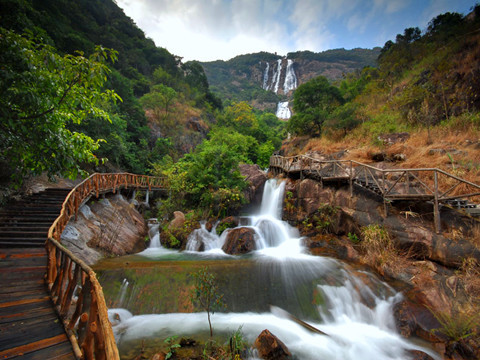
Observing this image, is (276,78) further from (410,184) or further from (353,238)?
(353,238)

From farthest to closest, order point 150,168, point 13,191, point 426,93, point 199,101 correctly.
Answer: point 199,101, point 150,168, point 426,93, point 13,191

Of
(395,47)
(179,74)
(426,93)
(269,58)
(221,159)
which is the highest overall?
(269,58)

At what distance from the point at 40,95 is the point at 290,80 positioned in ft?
331

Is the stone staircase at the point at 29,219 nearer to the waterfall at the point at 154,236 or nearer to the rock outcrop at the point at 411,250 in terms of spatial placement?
the waterfall at the point at 154,236

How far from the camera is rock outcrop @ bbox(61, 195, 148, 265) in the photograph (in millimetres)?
7762

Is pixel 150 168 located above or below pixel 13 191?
above

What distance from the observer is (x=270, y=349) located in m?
4.10

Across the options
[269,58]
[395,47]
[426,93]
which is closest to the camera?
[426,93]

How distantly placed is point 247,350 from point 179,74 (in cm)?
4381

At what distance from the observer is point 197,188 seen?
12.4 metres

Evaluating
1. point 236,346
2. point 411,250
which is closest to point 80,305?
point 236,346

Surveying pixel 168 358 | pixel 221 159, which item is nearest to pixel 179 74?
pixel 221 159

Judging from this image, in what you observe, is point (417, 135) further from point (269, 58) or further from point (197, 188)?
point (269, 58)

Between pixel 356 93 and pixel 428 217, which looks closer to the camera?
pixel 428 217
